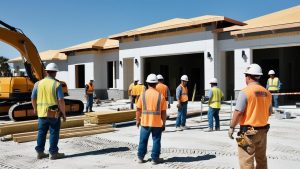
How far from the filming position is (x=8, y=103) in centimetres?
1612

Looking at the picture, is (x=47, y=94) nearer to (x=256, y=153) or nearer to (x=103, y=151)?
(x=103, y=151)

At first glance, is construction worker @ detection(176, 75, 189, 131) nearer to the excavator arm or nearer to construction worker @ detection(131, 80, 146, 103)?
construction worker @ detection(131, 80, 146, 103)

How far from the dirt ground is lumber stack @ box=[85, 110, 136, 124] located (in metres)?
1.01

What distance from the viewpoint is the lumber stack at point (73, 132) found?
9801 millimetres

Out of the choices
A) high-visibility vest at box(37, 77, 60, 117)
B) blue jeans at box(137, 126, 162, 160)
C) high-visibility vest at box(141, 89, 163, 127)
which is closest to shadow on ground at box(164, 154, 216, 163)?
blue jeans at box(137, 126, 162, 160)

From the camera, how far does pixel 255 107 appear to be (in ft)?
17.0

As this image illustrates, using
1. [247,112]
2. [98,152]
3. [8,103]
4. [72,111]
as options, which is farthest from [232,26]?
[247,112]

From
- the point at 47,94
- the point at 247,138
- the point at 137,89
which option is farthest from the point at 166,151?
the point at 137,89

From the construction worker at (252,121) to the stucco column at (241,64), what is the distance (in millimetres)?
14359

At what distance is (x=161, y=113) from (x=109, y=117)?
5.75 m

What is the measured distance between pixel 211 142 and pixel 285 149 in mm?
1872

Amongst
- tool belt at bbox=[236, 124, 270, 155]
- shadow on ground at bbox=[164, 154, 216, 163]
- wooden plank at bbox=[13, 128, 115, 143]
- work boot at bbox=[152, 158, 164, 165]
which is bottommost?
shadow on ground at bbox=[164, 154, 216, 163]

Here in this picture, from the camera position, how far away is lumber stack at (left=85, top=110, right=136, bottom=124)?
12250mm

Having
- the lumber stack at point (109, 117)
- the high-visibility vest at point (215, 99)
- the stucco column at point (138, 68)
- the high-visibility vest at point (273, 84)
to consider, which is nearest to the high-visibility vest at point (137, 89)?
the lumber stack at point (109, 117)
